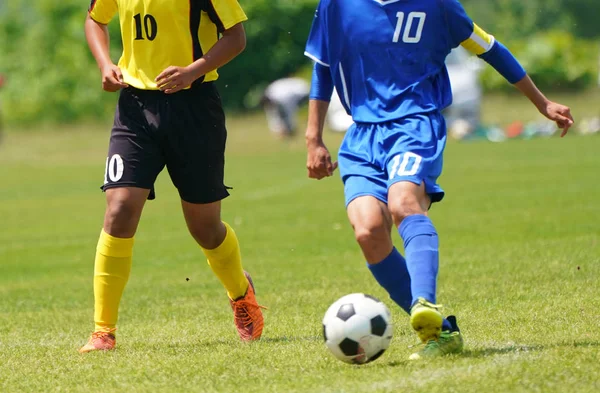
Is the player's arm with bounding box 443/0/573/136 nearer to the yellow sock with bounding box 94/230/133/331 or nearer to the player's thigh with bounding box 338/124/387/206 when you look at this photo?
the player's thigh with bounding box 338/124/387/206

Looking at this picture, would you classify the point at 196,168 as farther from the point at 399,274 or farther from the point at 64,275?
the point at 64,275

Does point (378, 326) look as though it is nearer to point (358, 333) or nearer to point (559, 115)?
point (358, 333)

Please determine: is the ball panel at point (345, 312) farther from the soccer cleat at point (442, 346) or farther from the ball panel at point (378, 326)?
the soccer cleat at point (442, 346)

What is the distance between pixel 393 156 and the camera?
5.67m

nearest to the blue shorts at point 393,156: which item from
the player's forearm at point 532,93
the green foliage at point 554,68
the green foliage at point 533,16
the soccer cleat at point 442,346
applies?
the player's forearm at point 532,93

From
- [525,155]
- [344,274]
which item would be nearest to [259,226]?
[344,274]

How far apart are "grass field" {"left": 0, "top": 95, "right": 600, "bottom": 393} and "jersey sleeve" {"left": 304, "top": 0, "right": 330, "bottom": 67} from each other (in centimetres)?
148

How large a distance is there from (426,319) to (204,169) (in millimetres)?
1803

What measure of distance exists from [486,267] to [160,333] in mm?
3351

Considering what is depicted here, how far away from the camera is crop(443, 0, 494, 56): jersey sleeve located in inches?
230

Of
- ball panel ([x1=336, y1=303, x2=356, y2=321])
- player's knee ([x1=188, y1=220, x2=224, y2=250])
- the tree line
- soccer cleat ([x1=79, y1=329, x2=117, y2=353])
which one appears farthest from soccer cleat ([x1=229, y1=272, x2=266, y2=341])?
the tree line

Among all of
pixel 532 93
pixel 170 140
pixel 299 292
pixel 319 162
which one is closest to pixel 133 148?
pixel 170 140

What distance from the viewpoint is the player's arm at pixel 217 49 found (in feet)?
20.1

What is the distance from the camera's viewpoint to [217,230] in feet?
22.2
